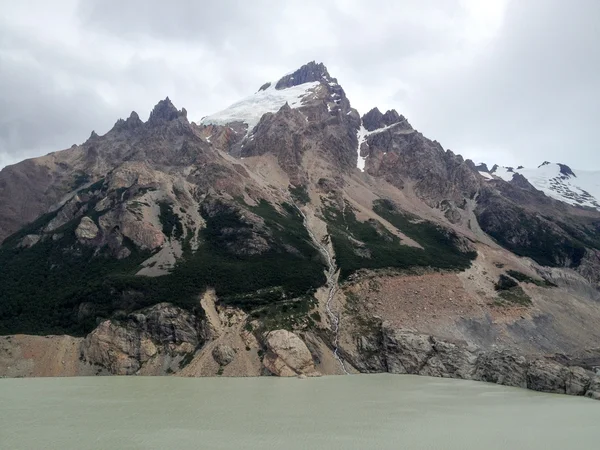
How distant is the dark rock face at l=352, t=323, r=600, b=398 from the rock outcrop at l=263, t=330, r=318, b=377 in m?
9.85

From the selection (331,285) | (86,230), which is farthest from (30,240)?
(331,285)

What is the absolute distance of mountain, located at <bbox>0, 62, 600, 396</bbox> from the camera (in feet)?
228

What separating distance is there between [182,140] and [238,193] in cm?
4258

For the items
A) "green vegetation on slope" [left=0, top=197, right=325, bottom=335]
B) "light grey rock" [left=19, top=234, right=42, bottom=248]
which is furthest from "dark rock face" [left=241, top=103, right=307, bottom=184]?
"light grey rock" [left=19, top=234, right=42, bottom=248]

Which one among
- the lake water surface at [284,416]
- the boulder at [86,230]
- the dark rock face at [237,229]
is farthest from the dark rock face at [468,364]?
the boulder at [86,230]

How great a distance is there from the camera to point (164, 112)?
172500 millimetres

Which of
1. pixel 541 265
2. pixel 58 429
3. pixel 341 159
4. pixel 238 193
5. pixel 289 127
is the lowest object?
pixel 58 429

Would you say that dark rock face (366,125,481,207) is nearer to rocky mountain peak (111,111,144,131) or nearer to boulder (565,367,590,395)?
rocky mountain peak (111,111,144,131)

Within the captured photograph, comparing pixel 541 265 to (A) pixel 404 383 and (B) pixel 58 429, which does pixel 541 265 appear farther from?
(B) pixel 58 429

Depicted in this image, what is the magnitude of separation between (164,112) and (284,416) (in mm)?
155754

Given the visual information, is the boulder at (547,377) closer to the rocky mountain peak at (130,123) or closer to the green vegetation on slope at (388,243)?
the green vegetation on slope at (388,243)

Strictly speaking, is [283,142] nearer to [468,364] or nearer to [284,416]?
[468,364]

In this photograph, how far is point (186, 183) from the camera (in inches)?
5143

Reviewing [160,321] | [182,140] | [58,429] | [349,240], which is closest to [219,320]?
[160,321]
